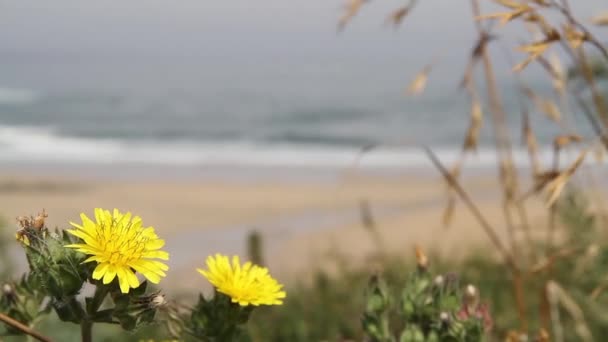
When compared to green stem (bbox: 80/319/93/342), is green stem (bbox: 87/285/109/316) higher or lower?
higher

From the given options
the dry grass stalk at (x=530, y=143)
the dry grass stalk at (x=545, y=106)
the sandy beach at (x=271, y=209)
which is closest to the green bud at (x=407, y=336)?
the dry grass stalk at (x=530, y=143)

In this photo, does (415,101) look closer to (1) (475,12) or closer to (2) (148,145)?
(2) (148,145)

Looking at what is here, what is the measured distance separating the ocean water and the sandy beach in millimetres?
1512

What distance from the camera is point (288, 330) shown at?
4078mm

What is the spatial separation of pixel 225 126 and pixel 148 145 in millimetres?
4310

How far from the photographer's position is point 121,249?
92 centimetres

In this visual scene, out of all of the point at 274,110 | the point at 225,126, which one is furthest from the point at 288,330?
the point at 274,110

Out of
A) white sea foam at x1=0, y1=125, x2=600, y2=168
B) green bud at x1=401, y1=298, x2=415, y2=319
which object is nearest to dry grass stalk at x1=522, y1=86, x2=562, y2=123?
green bud at x1=401, y1=298, x2=415, y2=319

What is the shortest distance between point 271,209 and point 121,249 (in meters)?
10.5

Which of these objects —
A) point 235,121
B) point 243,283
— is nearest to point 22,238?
point 243,283

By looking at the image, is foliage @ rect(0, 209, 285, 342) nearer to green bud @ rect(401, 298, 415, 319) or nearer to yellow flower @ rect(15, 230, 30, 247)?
yellow flower @ rect(15, 230, 30, 247)

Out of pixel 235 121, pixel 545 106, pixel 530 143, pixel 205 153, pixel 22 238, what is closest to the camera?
pixel 22 238

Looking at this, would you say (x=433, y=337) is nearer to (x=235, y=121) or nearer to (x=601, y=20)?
(x=601, y=20)

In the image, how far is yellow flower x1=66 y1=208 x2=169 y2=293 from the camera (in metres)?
0.91
